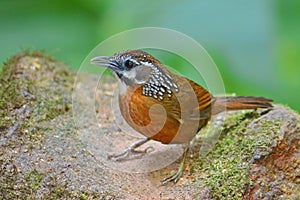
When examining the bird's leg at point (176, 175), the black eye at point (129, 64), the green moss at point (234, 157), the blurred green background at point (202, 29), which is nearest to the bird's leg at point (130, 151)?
the bird's leg at point (176, 175)

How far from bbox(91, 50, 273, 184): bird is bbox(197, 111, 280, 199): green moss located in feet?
0.89

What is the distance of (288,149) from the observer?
4.67m

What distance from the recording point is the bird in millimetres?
4598

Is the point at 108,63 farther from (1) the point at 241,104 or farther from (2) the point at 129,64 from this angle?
(1) the point at 241,104

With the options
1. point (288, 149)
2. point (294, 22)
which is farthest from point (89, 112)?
point (294, 22)

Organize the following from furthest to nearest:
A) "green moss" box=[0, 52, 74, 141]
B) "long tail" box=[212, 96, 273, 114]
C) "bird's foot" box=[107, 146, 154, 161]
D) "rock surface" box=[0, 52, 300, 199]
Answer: "long tail" box=[212, 96, 273, 114]
"bird's foot" box=[107, 146, 154, 161]
"green moss" box=[0, 52, 74, 141]
"rock surface" box=[0, 52, 300, 199]

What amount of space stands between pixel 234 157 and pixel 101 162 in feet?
3.67

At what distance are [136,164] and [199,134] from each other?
2.98ft

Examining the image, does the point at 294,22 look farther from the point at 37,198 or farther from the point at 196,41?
the point at 37,198

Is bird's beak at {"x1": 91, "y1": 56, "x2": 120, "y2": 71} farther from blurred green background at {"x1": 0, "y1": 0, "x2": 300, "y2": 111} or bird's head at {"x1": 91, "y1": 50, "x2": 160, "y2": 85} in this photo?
blurred green background at {"x1": 0, "y1": 0, "x2": 300, "y2": 111}

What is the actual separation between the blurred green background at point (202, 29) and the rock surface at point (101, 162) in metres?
1.52

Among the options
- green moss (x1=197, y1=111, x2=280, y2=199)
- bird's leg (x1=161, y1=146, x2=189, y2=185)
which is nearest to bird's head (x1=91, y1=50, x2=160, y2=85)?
bird's leg (x1=161, y1=146, x2=189, y2=185)

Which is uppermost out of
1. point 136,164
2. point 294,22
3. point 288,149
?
point 294,22

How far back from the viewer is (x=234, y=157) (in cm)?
459
